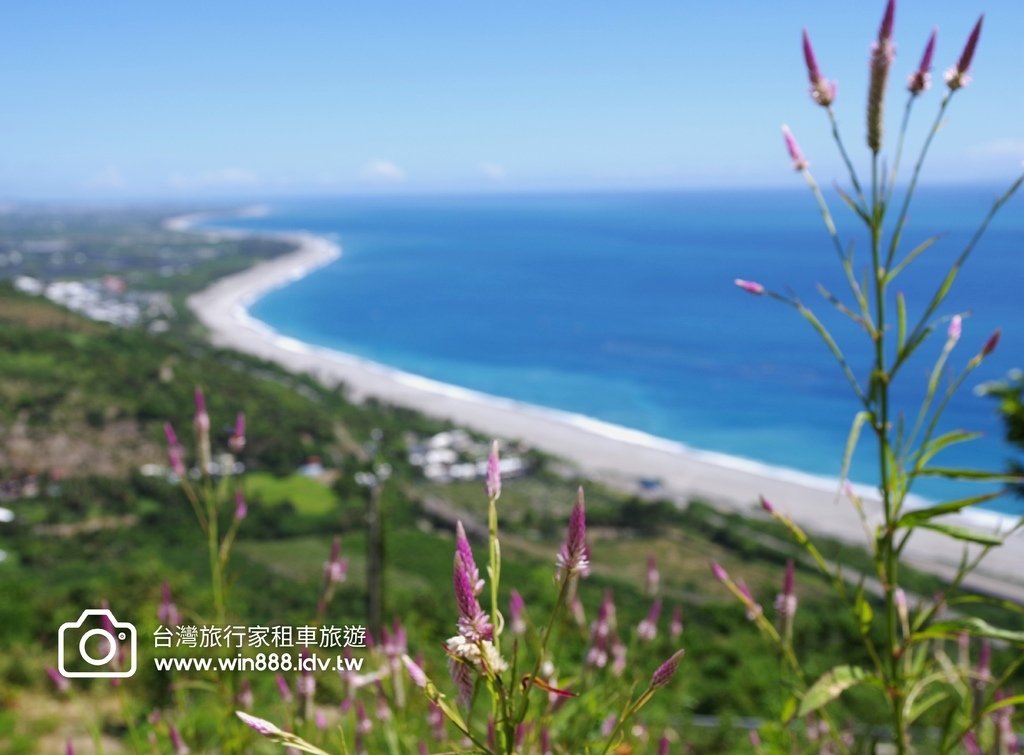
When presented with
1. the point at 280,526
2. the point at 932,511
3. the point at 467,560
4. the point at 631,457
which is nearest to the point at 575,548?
the point at 467,560

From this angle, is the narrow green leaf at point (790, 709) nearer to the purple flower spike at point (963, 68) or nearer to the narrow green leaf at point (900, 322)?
the narrow green leaf at point (900, 322)

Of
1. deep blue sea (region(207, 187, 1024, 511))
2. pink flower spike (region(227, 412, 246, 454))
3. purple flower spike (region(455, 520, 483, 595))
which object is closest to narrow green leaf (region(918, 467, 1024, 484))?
purple flower spike (region(455, 520, 483, 595))

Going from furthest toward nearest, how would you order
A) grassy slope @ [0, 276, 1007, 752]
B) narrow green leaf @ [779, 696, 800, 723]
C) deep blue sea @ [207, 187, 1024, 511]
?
deep blue sea @ [207, 187, 1024, 511] → grassy slope @ [0, 276, 1007, 752] → narrow green leaf @ [779, 696, 800, 723]

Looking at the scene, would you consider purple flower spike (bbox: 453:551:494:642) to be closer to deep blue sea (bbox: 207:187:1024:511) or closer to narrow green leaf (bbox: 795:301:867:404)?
narrow green leaf (bbox: 795:301:867:404)

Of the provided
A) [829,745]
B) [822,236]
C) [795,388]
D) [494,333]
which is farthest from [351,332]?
[822,236]

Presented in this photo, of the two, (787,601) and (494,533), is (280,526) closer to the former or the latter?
(787,601)

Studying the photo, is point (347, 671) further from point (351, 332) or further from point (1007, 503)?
point (351, 332)
